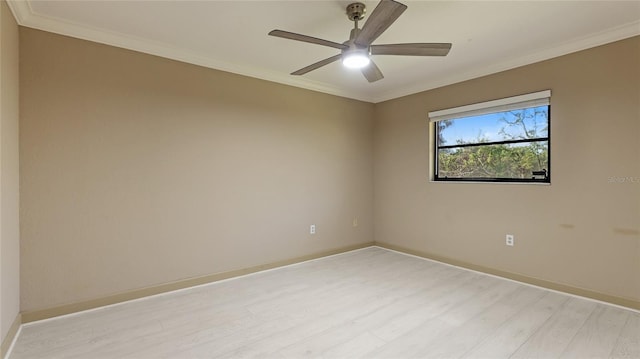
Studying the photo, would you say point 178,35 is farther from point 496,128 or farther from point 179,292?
point 496,128

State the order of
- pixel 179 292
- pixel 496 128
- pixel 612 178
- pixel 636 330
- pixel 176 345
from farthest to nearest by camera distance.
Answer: pixel 496 128
pixel 179 292
pixel 612 178
pixel 636 330
pixel 176 345

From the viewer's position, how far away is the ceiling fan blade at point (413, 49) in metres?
2.17

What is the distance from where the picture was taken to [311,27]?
2533 millimetres

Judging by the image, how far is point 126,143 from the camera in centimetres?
276

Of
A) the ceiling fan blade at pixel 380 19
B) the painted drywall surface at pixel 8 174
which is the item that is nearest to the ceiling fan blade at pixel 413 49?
the ceiling fan blade at pixel 380 19

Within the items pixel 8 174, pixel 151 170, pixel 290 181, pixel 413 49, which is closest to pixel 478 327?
pixel 413 49

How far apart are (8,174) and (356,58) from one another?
2.56 m

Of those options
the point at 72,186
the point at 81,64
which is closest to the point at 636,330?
the point at 72,186

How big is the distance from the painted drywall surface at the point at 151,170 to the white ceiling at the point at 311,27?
18 centimetres

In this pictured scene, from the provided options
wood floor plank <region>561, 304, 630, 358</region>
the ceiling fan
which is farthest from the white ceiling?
wood floor plank <region>561, 304, 630, 358</region>

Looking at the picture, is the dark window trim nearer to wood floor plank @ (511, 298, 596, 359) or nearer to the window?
the window

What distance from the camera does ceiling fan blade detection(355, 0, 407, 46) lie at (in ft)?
5.61

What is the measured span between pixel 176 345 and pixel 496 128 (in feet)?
12.5

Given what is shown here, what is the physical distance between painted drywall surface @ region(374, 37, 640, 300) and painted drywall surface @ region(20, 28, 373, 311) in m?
1.82
